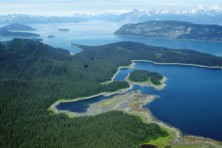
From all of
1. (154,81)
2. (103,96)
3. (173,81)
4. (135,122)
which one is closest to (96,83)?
(103,96)

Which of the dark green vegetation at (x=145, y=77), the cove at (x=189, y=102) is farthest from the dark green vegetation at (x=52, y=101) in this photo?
the dark green vegetation at (x=145, y=77)

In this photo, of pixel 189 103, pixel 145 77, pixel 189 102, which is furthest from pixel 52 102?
pixel 145 77

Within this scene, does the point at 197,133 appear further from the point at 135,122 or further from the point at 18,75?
the point at 18,75

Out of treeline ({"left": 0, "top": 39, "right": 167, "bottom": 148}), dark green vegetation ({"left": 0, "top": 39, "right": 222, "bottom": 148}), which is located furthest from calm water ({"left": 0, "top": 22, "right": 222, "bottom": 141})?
dark green vegetation ({"left": 0, "top": 39, "right": 222, "bottom": 148})

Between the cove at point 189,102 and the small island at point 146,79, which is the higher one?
the small island at point 146,79

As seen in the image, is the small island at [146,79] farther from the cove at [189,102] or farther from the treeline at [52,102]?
the treeline at [52,102]

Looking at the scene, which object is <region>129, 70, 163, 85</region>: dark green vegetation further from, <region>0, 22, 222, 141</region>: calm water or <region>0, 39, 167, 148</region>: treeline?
<region>0, 39, 167, 148</region>: treeline

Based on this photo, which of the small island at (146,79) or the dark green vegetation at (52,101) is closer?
the dark green vegetation at (52,101)
